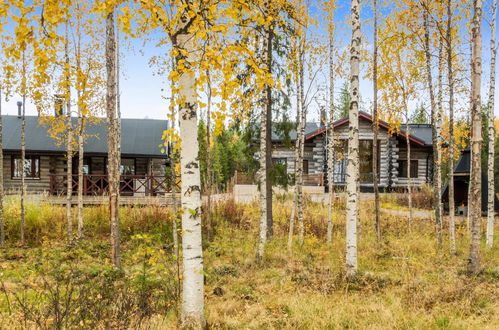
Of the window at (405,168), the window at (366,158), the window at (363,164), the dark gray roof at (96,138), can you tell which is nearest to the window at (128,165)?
the dark gray roof at (96,138)

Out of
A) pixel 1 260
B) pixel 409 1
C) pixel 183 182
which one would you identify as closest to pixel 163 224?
pixel 1 260

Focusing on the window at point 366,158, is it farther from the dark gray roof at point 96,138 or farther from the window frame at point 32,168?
the window frame at point 32,168

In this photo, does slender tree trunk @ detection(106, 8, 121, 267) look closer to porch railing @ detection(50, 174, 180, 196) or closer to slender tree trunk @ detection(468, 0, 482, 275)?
slender tree trunk @ detection(468, 0, 482, 275)

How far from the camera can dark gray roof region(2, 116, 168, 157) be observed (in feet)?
69.6

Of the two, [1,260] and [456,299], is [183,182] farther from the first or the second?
[1,260]

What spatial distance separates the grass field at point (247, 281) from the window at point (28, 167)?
10721mm

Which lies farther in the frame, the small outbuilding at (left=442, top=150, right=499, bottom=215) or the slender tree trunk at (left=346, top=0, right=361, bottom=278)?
the small outbuilding at (left=442, top=150, right=499, bottom=215)

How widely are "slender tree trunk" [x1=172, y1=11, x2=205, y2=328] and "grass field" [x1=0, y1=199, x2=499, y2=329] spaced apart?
38 centimetres

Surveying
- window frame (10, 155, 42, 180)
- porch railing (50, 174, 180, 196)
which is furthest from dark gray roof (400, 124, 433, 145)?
window frame (10, 155, 42, 180)

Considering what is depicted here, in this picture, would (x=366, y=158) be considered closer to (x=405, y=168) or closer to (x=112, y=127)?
(x=405, y=168)

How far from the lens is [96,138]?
22375mm

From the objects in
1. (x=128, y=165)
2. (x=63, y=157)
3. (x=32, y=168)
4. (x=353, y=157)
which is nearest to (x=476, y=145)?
(x=353, y=157)

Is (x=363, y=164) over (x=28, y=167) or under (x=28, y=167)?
over

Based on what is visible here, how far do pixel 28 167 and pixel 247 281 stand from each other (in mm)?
20376
